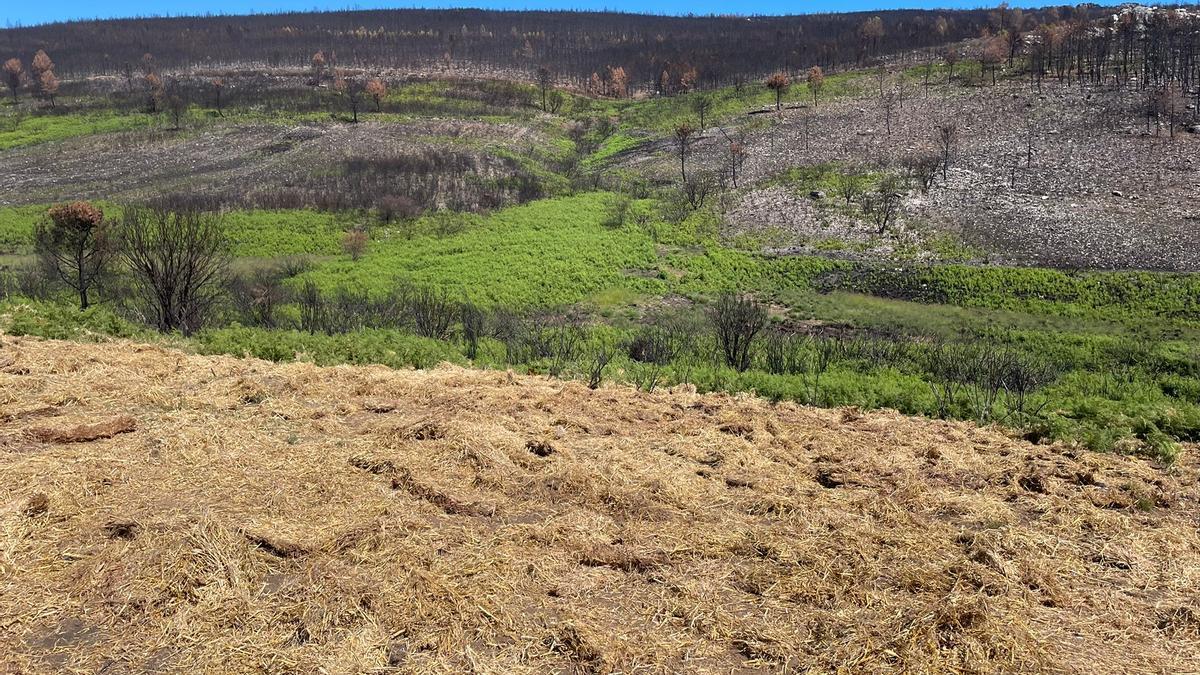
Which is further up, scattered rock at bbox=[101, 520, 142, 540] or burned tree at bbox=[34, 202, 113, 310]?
burned tree at bbox=[34, 202, 113, 310]

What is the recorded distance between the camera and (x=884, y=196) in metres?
46.5

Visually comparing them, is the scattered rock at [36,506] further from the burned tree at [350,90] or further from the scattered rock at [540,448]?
the burned tree at [350,90]

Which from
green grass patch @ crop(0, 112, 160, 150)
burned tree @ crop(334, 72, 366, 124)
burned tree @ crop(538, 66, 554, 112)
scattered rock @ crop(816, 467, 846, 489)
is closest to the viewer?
scattered rock @ crop(816, 467, 846, 489)

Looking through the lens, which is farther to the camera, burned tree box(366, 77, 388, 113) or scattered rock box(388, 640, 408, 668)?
burned tree box(366, 77, 388, 113)

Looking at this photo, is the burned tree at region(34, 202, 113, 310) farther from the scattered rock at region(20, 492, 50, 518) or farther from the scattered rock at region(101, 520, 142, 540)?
the scattered rock at region(101, 520, 142, 540)

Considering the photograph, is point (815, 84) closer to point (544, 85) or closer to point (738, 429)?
point (544, 85)

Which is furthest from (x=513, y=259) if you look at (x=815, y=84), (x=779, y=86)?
(x=815, y=84)

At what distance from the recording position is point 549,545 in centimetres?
544

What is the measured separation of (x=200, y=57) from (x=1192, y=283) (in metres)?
175

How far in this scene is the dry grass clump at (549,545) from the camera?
4.33 meters

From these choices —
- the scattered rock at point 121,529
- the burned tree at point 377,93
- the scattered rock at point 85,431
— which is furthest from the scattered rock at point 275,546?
the burned tree at point 377,93

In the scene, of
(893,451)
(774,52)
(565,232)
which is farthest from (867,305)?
(774,52)

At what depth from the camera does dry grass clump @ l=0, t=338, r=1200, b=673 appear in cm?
433

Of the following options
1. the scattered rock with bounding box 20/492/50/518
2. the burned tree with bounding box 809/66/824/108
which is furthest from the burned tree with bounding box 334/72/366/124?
the scattered rock with bounding box 20/492/50/518
